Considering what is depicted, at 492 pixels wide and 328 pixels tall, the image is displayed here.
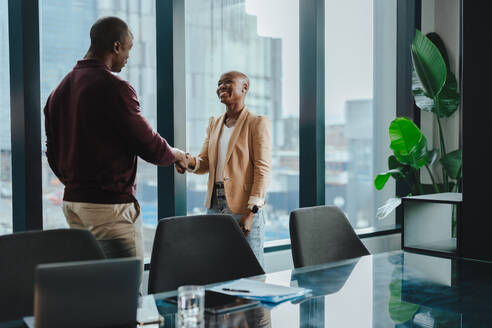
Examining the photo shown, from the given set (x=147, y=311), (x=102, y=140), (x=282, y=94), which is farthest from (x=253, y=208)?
(x=282, y=94)

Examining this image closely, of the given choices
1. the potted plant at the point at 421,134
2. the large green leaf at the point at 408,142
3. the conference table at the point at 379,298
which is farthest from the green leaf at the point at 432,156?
the conference table at the point at 379,298

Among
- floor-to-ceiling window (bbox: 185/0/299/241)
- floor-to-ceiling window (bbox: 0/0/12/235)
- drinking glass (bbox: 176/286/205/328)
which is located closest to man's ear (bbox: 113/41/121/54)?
floor-to-ceiling window (bbox: 0/0/12/235)

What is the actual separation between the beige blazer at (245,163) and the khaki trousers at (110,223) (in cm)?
73

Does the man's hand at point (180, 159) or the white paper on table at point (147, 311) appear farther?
the man's hand at point (180, 159)

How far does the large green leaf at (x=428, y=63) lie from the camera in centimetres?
451

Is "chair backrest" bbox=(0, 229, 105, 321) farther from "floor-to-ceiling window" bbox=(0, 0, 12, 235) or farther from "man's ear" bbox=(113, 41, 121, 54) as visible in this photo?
"floor-to-ceiling window" bbox=(0, 0, 12, 235)

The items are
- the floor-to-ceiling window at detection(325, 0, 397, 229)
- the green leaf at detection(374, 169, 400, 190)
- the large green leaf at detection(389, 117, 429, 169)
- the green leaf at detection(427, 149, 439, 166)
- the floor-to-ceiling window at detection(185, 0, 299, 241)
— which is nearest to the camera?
the floor-to-ceiling window at detection(185, 0, 299, 241)

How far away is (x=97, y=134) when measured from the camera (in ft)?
7.10

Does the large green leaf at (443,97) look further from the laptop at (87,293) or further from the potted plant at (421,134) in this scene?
the laptop at (87,293)

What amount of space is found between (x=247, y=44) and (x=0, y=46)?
1827 millimetres

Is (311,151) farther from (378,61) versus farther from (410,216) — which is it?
(410,216)

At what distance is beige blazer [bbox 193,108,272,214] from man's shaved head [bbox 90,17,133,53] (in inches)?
35.7

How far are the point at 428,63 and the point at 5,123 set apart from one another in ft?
10.8

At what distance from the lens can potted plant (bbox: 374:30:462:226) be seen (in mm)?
4340
